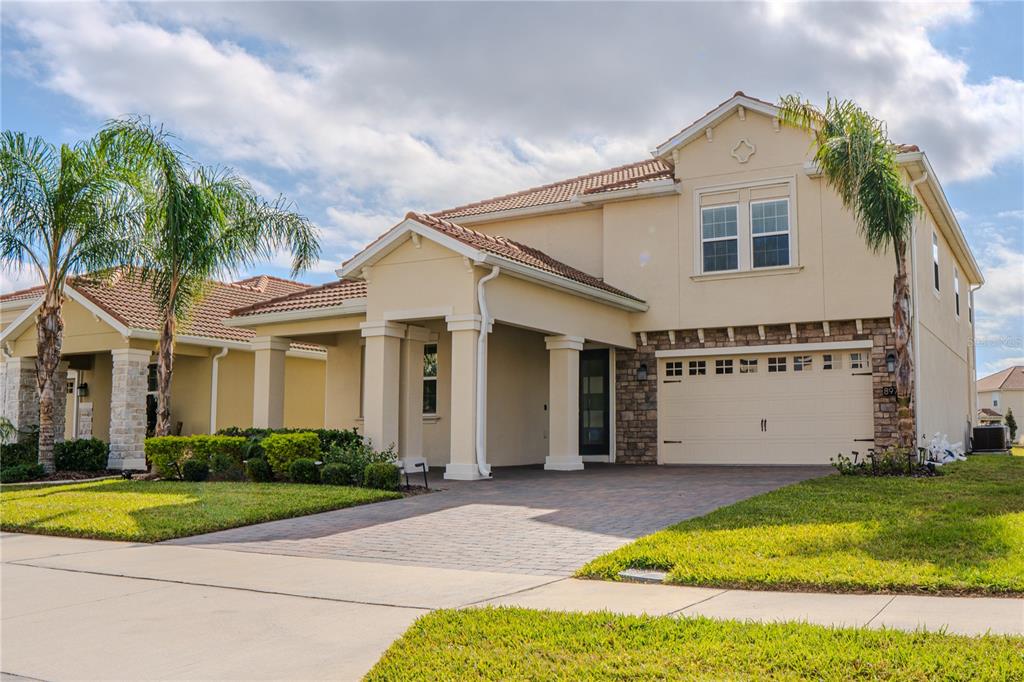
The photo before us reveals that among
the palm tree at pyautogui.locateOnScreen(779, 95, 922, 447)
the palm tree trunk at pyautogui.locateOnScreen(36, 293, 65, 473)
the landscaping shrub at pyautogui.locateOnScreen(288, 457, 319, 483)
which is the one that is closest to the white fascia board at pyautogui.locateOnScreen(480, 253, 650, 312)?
the landscaping shrub at pyautogui.locateOnScreen(288, 457, 319, 483)

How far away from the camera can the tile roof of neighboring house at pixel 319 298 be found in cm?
1884

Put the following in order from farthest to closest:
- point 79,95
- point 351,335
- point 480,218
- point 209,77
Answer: point 480,218 < point 351,335 < point 79,95 < point 209,77

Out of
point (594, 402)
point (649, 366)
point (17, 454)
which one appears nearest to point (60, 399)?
point (17, 454)

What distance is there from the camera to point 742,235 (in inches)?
766

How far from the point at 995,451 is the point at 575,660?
25135 millimetres

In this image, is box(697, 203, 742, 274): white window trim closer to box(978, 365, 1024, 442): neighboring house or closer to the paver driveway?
the paver driveway

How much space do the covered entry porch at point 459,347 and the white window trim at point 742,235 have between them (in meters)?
1.74

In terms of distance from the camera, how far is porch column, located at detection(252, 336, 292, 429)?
64.0ft

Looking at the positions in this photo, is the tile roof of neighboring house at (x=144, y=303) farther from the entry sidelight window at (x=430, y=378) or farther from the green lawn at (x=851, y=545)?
the green lawn at (x=851, y=545)

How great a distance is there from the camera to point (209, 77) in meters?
13.5

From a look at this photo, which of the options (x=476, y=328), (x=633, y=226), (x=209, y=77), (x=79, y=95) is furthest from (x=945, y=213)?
(x=79, y=95)

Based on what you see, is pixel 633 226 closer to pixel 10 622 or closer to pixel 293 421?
pixel 293 421

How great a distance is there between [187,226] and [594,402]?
9.98 meters

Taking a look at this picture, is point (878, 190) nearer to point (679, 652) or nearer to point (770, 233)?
point (770, 233)
